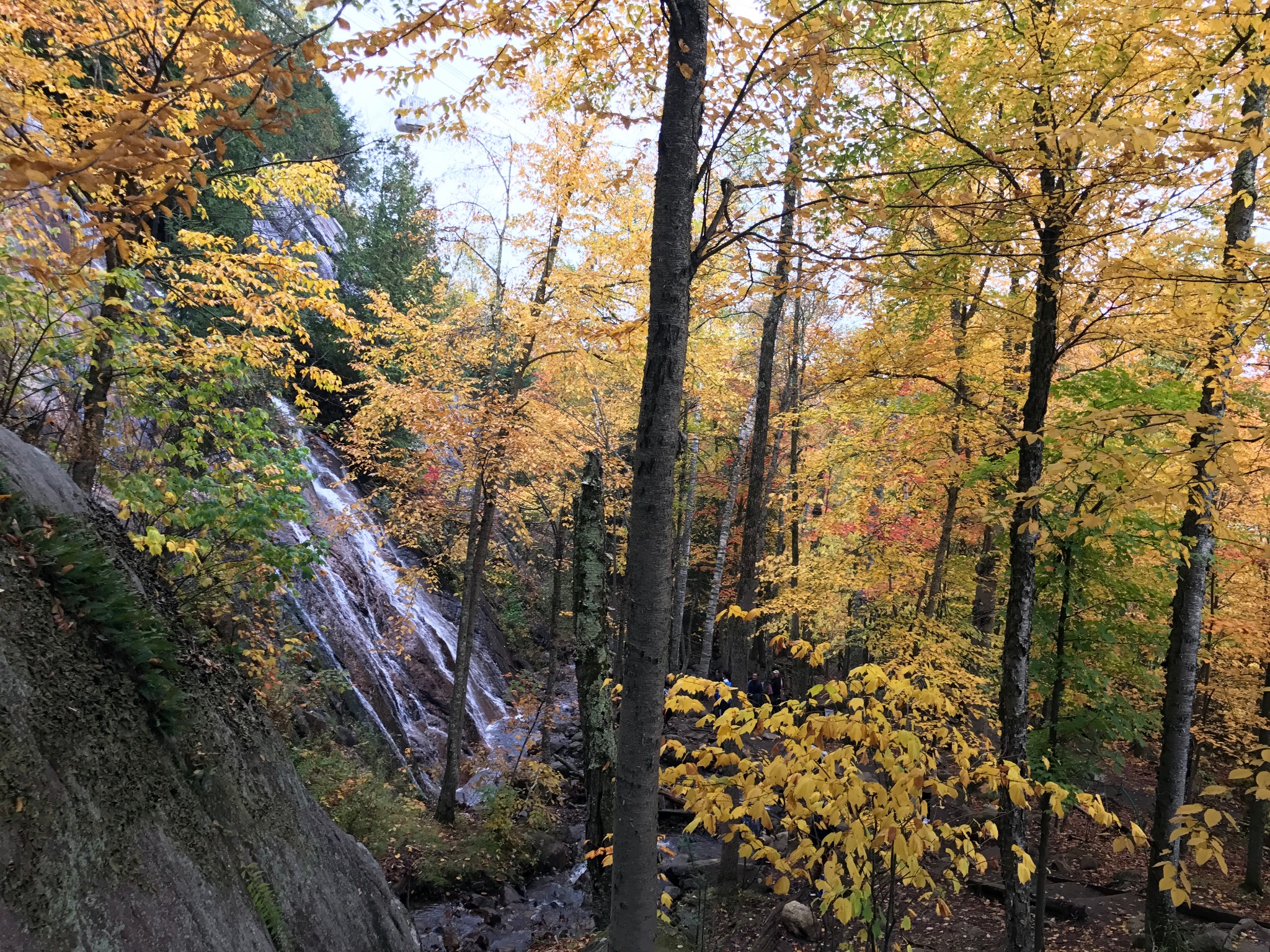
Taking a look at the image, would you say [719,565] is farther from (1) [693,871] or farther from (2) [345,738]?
(2) [345,738]

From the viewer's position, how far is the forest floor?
7355 millimetres

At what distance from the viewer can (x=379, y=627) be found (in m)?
13.6

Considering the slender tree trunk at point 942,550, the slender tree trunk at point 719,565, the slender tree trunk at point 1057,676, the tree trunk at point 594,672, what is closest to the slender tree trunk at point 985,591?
the slender tree trunk at point 942,550

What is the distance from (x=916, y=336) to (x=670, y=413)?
17.2 ft

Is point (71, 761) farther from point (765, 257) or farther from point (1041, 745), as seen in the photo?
point (1041, 745)

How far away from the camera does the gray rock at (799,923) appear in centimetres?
706

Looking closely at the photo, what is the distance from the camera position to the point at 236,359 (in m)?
5.82

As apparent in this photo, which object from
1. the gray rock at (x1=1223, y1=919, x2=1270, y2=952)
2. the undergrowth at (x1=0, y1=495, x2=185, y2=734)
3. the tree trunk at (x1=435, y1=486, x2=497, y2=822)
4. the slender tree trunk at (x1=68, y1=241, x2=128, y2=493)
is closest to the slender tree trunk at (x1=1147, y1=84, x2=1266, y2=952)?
the gray rock at (x1=1223, y1=919, x2=1270, y2=952)

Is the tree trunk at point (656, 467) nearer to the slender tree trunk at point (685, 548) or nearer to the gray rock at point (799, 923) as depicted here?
the gray rock at point (799, 923)

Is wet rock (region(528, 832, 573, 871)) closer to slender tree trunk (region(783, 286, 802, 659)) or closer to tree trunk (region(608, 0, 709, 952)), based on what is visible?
slender tree trunk (region(783, 286, 802, 659))

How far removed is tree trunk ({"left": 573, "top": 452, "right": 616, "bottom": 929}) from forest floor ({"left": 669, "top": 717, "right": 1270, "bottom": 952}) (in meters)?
1.26

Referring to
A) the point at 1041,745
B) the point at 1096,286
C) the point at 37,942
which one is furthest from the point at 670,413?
the point at 1041,745

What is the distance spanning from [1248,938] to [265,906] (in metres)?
9.77

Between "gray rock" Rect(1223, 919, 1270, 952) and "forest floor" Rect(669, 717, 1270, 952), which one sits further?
"forest floor" Rect(669, 717, 1270, 952)
